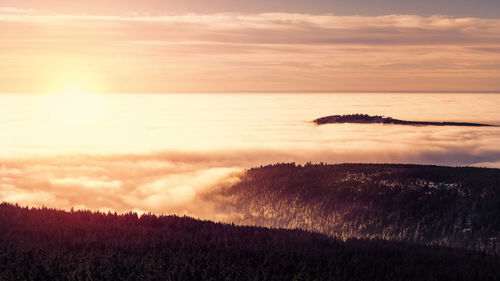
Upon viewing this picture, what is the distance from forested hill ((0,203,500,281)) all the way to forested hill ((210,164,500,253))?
16596mm

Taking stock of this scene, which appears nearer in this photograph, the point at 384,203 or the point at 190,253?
the point at 190,253

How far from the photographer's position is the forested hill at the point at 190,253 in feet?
86.2

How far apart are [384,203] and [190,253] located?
38.5 metres

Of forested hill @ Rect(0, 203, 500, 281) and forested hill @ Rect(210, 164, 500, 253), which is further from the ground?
forested hill @ Rect(210, 164, 500, 253)

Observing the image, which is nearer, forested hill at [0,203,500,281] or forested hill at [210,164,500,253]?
forested hill at [0,203,500,281]

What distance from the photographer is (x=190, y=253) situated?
31.0 meters

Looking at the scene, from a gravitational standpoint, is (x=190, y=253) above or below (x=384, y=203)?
below

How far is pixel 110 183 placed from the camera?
5822 inches

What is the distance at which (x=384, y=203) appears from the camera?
64.9 metres

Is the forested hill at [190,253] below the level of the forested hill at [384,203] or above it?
below

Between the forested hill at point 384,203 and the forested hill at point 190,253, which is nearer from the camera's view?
the forested hill at point 190,253

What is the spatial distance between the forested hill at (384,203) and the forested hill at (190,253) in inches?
653

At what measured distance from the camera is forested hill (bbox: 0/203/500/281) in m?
26.3

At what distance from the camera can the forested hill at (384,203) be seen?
56.7m
